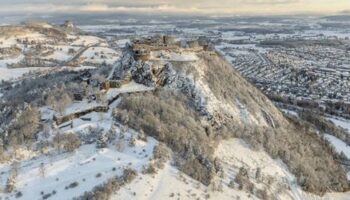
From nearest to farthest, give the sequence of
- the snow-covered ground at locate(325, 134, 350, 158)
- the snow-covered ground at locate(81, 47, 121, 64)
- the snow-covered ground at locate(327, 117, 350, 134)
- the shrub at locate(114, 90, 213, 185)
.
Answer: the shrub at locate(114, 90, 213, 185) → the snow-covered ground at locate(325, 134, 350, 158) → the snow-covered ground at locate(327, 117, 350, 134) → the snow-covered ground at locate(81, 47, 121, 64)

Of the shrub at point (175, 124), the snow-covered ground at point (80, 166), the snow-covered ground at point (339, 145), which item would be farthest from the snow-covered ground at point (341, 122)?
the snow-covered ground at point (80, 166)

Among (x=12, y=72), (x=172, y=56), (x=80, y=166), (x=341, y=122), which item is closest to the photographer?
(x=80, y=166)

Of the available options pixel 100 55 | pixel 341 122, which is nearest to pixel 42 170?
pixel 341 122

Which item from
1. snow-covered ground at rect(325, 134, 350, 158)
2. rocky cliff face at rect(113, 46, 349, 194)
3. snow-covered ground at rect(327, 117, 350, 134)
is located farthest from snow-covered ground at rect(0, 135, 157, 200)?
snow-covered ground at rect(327, 117, 350, 134)

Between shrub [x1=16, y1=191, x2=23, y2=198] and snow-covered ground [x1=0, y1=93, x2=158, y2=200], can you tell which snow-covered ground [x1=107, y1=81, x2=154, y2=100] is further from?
shrub [x1=16, y1=191, x2=23, y2=198]

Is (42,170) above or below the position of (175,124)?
below

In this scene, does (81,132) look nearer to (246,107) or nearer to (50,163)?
(50,163)

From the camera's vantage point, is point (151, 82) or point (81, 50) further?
point (81, 50)

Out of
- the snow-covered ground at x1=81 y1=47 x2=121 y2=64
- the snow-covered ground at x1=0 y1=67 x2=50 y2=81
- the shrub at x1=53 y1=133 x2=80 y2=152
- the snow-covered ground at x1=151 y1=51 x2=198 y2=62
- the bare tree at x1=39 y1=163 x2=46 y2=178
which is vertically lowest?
the snow-covered ground at x1=81 y1=47 x2=121 y2=64

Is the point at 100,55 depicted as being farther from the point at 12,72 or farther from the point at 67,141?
the point at 67,141

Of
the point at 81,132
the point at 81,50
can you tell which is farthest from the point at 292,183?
the point at 81,50

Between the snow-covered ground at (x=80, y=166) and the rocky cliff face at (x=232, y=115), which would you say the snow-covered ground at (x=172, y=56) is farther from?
the snow-covered ground at (x=80, y=166)
